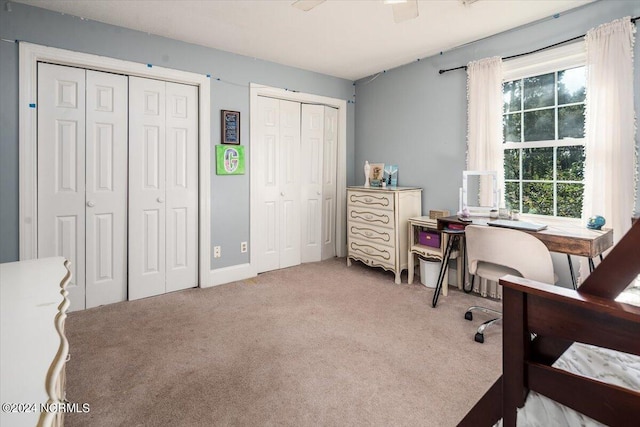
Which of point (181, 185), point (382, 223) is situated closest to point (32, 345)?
point (181, 185)

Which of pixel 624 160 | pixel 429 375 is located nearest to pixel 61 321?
pixel 429 375

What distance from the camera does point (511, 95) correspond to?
3.18 metres

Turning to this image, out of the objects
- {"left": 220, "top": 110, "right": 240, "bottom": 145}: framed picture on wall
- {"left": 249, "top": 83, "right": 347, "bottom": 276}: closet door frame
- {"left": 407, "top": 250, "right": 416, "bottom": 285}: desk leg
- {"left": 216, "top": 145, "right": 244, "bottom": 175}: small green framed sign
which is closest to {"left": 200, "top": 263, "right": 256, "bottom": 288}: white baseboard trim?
{"left": 249, "top": 83, "right": 347, "bottom": 276}: closet door frame

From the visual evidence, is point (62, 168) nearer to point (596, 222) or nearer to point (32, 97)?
point (32, 97)

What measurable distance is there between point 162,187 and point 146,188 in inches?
5.6

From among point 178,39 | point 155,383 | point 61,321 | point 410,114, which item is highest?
point 178,39

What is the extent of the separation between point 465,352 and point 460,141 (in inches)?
85.2

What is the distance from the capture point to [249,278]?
12.6ft

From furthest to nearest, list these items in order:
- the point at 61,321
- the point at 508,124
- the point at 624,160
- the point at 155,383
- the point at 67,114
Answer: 1. the point at 508,124
2. the point at 67,114
3. the point at 624,160
4. the point at 155,383
5. the point at 61,321

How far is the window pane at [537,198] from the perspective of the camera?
117 inches

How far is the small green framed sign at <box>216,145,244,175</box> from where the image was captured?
141 inches

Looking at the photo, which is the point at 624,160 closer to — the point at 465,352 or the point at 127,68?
the point at 465,352

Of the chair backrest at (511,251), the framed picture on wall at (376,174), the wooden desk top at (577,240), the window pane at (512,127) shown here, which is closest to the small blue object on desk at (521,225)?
the wooden desk top at (577,240)

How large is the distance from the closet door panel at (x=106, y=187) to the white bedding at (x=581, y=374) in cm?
321
